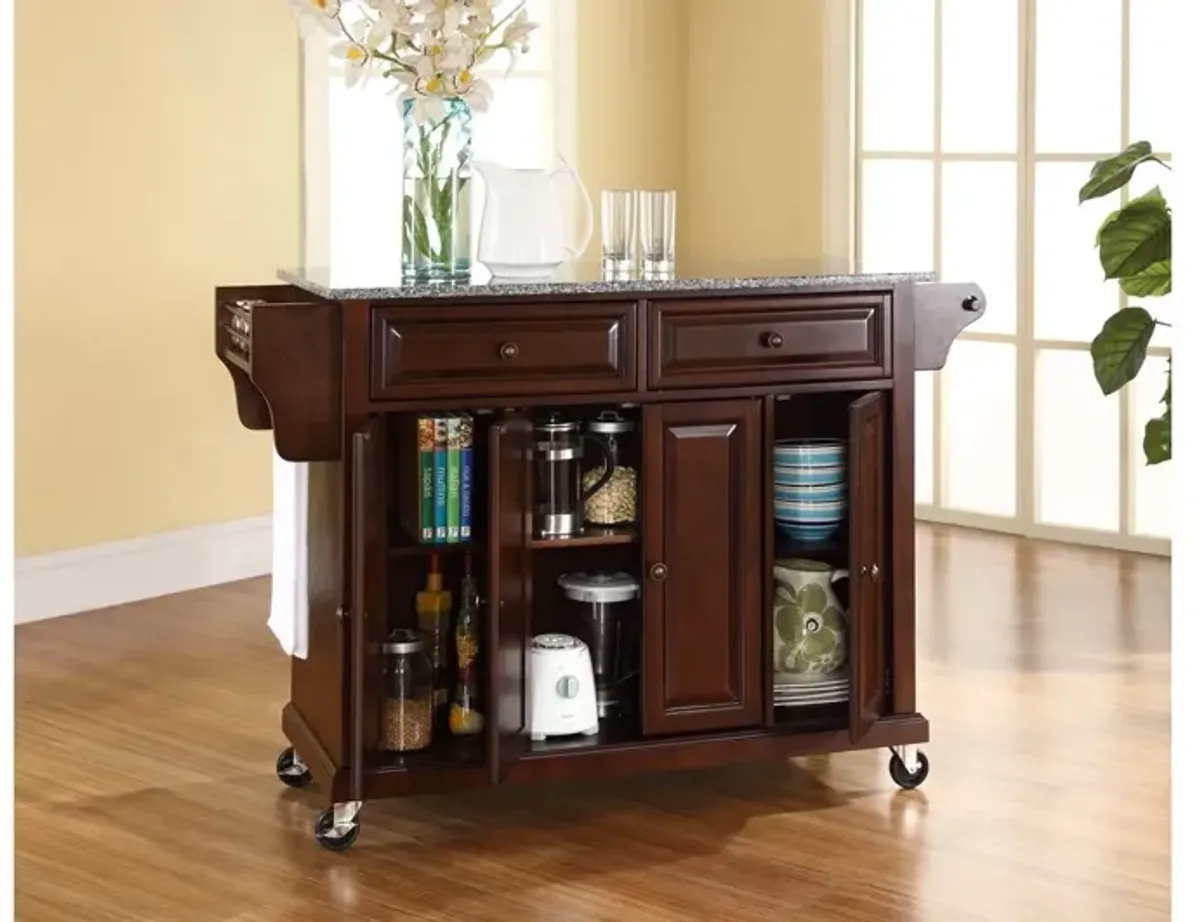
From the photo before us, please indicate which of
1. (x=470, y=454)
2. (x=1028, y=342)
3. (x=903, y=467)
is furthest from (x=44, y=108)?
(x=1028, y=342)

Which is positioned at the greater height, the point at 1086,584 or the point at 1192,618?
the point at 1192,618

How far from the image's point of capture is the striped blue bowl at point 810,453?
3188mm

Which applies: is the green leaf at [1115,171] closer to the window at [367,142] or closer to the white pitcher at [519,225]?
the white pitcher at [519,225]

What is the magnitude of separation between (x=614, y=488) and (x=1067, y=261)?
2.71 meters

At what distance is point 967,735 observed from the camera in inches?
142

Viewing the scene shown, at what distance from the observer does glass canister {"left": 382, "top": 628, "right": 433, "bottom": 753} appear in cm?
300

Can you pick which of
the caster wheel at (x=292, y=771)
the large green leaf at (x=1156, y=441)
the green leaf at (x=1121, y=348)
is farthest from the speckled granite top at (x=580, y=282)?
the large green leaf at (x=1156, y=441)

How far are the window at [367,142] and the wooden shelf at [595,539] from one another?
1.97 meters

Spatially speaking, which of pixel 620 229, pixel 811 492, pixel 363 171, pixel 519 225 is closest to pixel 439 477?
pixel 519 225

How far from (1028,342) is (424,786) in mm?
3057

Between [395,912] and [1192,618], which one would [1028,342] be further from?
[1192,618]

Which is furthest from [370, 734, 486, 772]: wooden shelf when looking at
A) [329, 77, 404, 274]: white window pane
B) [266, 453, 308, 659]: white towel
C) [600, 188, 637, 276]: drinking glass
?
[329, 77, 404, 274]: white window pane

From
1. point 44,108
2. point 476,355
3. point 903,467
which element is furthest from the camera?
point 44,108

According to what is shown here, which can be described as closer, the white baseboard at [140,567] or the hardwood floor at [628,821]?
the hardwood floor at [628,821]
